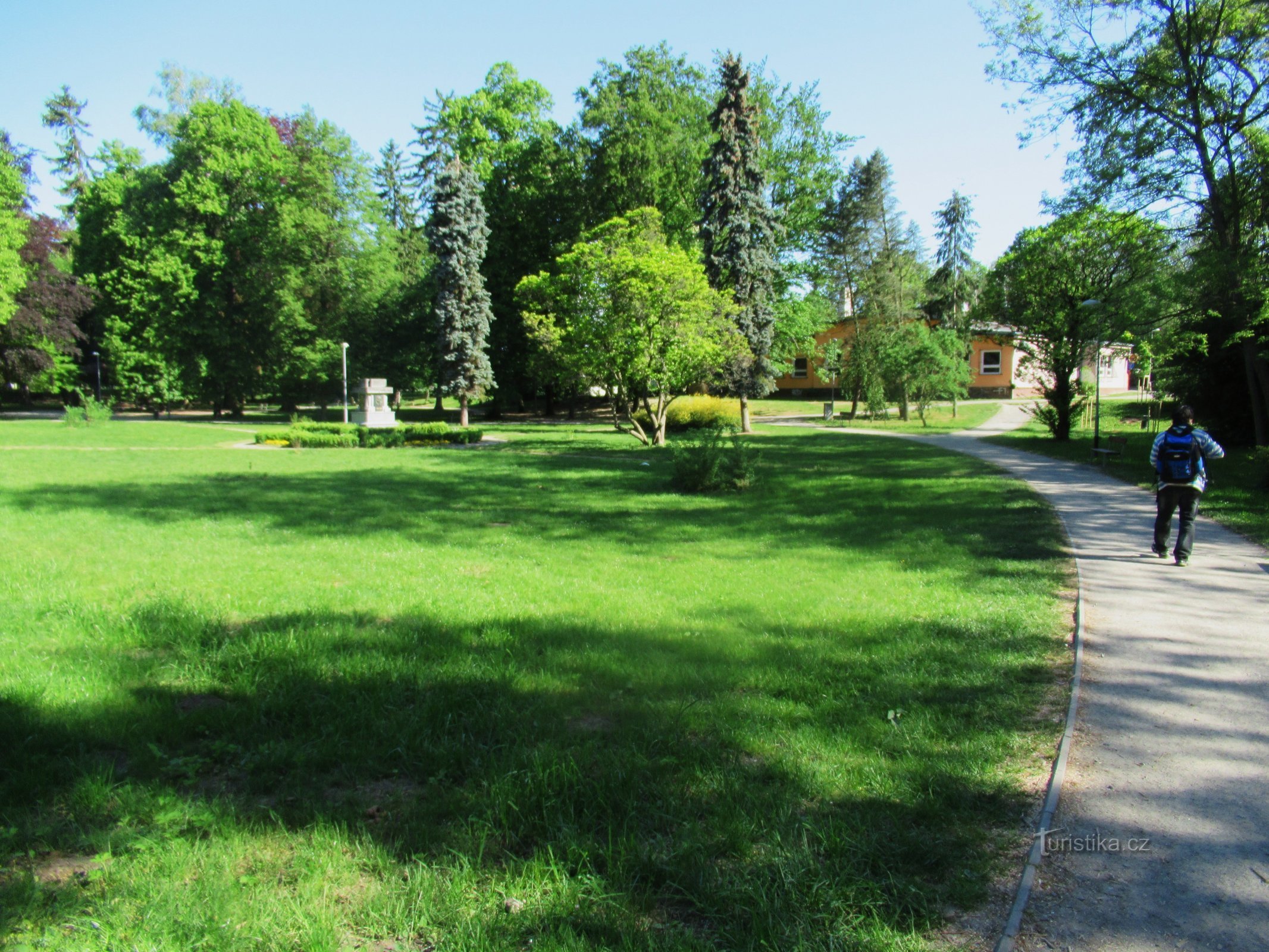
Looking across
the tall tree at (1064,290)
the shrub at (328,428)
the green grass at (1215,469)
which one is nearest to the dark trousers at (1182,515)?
the green grass at (1215,469)

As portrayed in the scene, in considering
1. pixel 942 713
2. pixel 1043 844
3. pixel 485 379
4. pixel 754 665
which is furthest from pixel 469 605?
pixel 485 379

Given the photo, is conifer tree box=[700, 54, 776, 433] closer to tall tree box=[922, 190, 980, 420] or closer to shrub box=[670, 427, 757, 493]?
shrub box=[670, 427, 757, 493]

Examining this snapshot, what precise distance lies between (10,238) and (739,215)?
34325mm

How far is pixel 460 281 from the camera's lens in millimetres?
38000

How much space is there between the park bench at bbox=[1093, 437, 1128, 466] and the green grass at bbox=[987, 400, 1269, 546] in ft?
0.63

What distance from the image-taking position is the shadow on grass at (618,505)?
10.2 m

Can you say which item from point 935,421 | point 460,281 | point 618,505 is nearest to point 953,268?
point 935,421

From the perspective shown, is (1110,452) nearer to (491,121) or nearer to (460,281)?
(460,281)

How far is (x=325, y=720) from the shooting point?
427 cm

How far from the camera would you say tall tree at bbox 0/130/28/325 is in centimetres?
3591

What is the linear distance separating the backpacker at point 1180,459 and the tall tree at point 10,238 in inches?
1766

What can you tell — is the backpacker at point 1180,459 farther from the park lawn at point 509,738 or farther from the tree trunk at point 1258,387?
the tree trunk at point 1258,387

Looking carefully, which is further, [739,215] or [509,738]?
[739,215]

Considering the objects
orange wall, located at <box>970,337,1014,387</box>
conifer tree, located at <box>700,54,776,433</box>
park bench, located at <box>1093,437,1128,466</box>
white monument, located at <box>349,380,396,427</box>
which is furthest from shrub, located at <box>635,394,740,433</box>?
orange wall, located at <box>970,337,1014,387</box>
